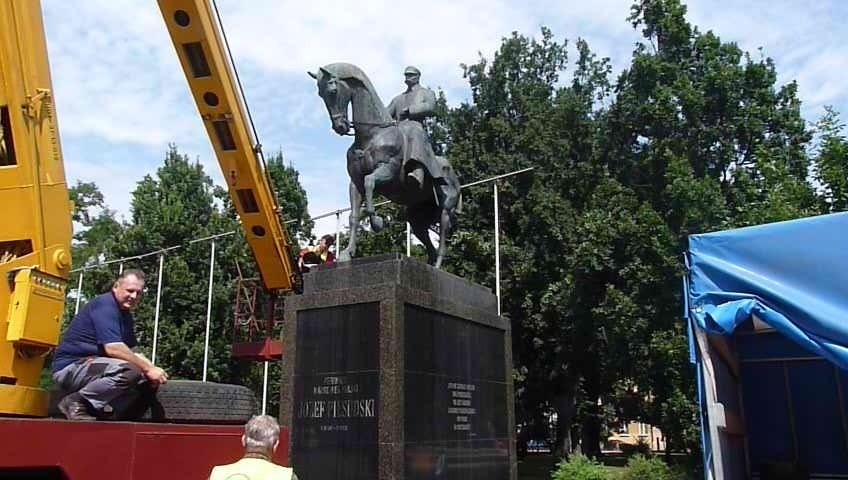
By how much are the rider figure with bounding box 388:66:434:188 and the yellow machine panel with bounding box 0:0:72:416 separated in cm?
606

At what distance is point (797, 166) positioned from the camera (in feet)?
79.2

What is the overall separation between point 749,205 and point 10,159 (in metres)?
20.4

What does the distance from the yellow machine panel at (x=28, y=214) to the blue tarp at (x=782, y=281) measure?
580cm

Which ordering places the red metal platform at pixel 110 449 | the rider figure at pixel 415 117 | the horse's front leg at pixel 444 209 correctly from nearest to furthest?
the red metal platform at pixel 110 449
the rider figure at pixel 415 117
the horse's front leg at pixel 444 209

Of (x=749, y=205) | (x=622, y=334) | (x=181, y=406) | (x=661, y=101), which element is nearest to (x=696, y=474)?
(x=622, y=334)

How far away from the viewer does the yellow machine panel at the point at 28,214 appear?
15.0ft

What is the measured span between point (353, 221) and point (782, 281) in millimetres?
5607

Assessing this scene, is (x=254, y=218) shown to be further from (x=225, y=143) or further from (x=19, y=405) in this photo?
(x=19, y=405)

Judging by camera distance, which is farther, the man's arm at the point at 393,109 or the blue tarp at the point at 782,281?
the man's arm at the point at 393,109

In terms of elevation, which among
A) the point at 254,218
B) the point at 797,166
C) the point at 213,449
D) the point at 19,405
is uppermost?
the point at 797,166

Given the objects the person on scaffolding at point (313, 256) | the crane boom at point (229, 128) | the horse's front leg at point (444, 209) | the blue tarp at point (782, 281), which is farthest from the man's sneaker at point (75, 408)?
the person on scaffolding at point (313, 256)

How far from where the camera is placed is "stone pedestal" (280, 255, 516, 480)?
8664 mm

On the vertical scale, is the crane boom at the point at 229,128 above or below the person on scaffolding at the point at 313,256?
above

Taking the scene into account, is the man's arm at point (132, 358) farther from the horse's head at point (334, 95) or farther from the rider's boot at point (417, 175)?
the rider's boot at point (417, 175)
